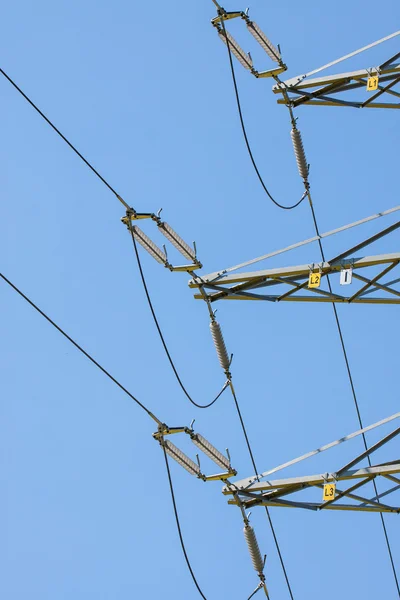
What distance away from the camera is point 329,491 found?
A: 933 inches

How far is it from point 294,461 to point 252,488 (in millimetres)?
687

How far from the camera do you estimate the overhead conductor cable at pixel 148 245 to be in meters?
24.9

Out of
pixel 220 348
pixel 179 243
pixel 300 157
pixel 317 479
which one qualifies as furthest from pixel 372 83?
pixel 317 479

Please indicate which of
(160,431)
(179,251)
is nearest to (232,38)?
(179,251)

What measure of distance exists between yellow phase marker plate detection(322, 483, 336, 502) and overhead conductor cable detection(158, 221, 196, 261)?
12.4 ft

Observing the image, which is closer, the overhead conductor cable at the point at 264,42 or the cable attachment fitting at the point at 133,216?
the cable attachment fitting at the point at 133,216

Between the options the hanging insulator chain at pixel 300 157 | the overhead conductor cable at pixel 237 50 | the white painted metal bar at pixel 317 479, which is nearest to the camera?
the white painted metal bar at pixel 317 479

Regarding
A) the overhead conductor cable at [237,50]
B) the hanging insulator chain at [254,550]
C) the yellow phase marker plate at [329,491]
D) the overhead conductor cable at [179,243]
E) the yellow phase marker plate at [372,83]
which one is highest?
the overhead conductor cable at [237,50]

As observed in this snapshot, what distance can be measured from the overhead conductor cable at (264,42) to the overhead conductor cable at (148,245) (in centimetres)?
385

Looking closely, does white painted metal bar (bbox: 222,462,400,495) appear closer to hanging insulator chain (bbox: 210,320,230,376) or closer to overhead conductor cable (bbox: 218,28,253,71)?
hanging insulator chain (bbox: 210,320,230,376)

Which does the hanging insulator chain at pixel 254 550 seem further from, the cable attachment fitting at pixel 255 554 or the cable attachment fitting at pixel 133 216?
the cable attachment fitting at pixel 133 216

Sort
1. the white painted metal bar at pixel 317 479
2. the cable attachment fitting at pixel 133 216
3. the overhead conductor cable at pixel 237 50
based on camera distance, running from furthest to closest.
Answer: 1. the overhead conductor cable at pixel 237 50
2. the cable attachment fitting at pixel 133 216
3. the white painted metal bar at pixel 317 479

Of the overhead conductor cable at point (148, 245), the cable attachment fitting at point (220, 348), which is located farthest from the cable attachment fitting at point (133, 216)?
the cable attachment fitting at point (220, 348)

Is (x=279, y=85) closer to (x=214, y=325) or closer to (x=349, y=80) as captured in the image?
(x=349, y=80)
